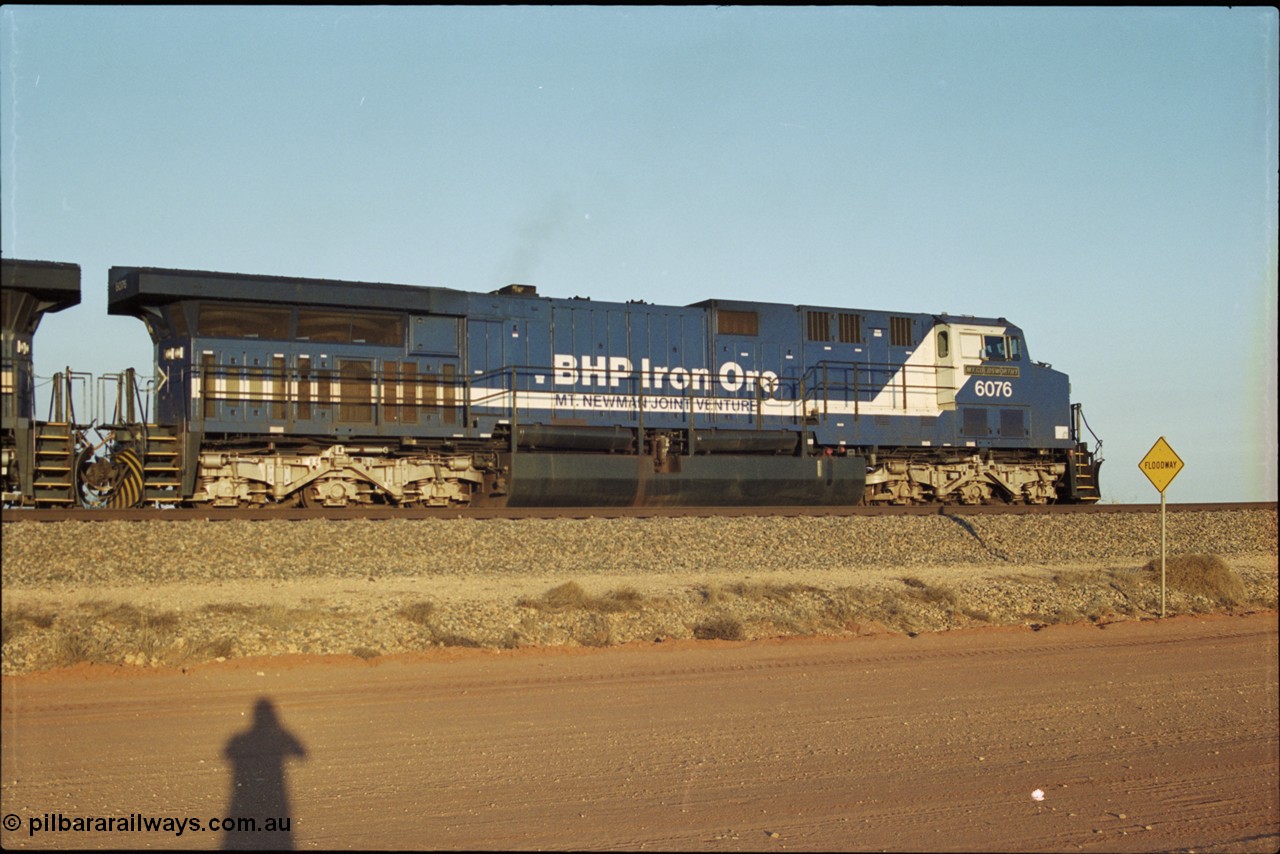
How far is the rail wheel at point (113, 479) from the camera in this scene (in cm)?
1681

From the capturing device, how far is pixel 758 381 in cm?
2250

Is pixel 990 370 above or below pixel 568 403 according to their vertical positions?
above

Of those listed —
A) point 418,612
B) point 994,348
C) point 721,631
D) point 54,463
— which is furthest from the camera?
point 994,348

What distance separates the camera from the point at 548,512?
1866 cm

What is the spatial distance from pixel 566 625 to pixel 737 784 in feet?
18.5

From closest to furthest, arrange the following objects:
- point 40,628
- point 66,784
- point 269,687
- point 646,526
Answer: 1. point 66,784
2. point 269,687
3. point 40,628
4. point 646,526

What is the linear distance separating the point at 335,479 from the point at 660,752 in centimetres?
1215

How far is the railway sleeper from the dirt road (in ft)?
26.0

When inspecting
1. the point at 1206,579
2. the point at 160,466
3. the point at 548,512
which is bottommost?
the point at 1206,579

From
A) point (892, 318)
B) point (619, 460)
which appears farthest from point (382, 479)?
point (892, 318)

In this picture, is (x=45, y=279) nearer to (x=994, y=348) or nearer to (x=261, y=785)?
(x=261, y=785)

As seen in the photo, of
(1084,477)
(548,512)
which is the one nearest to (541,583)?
(548,512)

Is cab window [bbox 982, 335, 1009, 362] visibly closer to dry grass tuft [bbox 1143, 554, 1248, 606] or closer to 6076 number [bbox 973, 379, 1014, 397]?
6076 number [bbox 973, 379, 1014, 397]

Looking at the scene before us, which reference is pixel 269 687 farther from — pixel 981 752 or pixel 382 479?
pixel 382 479
